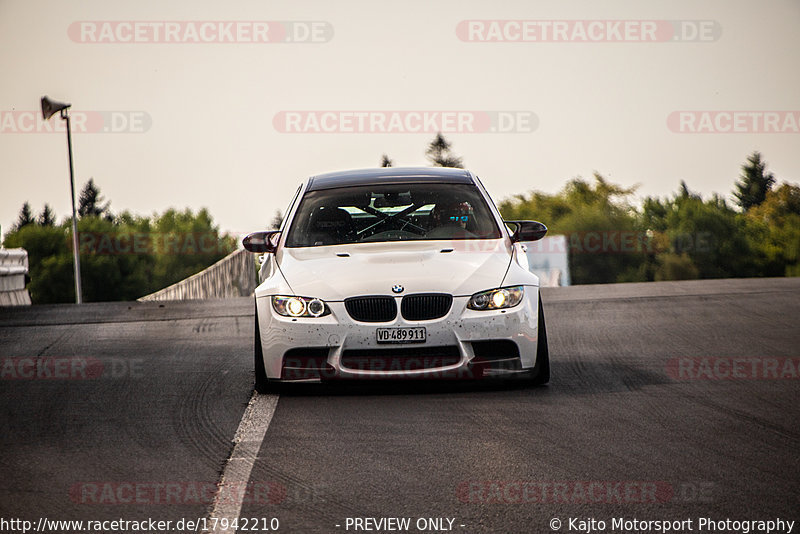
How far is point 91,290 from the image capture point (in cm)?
12050

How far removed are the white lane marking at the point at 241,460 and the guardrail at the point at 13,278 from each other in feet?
47.5

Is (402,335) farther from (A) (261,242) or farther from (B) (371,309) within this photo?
(A) (261,242)

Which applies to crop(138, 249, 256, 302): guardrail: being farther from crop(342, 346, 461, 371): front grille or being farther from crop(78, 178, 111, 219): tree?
crop(78, 178, 111, 219): tree

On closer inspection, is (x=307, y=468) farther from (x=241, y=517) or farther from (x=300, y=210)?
(x=300, y=210)

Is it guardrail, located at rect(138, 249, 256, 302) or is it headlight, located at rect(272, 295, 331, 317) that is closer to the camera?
headlight, located at rect(272, 295, 331, 317)

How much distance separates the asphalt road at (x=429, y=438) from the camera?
15.9 feet

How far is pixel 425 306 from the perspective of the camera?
24.7 feet

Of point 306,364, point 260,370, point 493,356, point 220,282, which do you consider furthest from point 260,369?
point 220,282

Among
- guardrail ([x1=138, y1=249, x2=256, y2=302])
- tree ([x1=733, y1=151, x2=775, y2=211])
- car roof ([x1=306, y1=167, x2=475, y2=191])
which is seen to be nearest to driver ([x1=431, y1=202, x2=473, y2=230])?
car roof ([x1=306, y1=167, x2=475, y2=191])

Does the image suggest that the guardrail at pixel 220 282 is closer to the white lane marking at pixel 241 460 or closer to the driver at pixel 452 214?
the driver at pixel 452 214

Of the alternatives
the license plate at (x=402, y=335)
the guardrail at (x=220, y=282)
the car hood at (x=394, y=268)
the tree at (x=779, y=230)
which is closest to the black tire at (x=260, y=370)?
the car hood at (x=394, y=268)

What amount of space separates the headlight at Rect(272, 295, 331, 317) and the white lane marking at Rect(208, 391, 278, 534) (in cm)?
63

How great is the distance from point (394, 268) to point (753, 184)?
14790cm

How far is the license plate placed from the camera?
744cm
